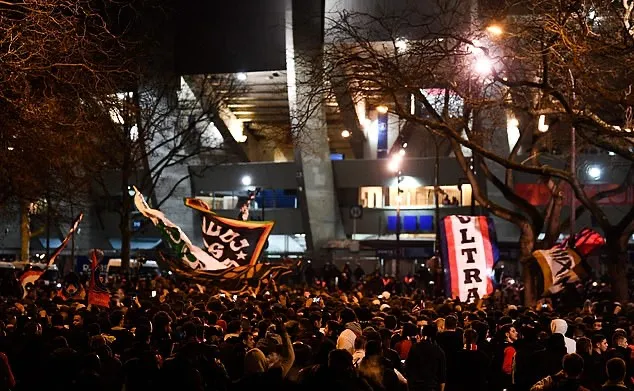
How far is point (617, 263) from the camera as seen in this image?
23.3 m

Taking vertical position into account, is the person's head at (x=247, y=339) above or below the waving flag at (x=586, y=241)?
below

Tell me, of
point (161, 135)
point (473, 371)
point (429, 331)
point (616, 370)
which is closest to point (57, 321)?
point (429, 331)

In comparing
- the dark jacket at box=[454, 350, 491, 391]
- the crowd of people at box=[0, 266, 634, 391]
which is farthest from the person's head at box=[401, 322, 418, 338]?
the dark jacket at box=[454, 350, 491, 391]

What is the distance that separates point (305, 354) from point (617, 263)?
15.6m

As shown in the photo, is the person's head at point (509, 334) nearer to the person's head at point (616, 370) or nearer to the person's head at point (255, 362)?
the person's head at point (616, 370)

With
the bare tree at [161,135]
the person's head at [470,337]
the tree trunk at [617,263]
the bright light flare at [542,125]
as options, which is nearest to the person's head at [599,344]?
the person's head at [470,337]

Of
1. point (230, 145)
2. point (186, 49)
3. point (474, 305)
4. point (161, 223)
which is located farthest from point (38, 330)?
point (230, 145)

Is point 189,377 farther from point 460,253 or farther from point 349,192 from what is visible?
point 349,192

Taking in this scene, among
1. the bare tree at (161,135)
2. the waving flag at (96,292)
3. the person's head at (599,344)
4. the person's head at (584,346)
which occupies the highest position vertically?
the bare tree at (161,135)

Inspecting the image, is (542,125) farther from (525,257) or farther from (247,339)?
(247,339)

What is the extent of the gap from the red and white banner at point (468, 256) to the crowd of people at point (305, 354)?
5244mm

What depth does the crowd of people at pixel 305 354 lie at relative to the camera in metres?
8.17

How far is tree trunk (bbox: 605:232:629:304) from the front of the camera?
76.0ft

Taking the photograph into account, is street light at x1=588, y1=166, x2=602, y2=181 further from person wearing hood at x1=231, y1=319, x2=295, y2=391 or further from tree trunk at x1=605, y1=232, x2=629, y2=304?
person wearing hood at x1=231, y1=319, x2=295, y2=391
